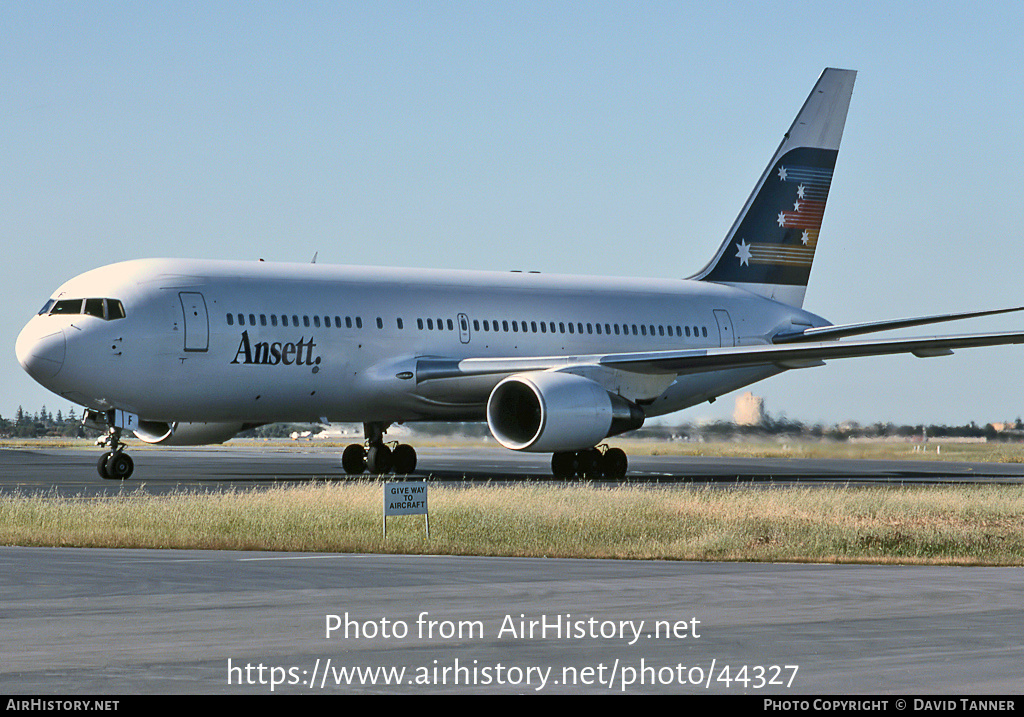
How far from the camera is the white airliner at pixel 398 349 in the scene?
→ 94.6 ft

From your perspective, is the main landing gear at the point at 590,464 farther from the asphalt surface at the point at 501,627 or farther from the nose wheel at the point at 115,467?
the asphalt surface at the point at 501,627

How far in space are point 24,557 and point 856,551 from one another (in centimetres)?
848

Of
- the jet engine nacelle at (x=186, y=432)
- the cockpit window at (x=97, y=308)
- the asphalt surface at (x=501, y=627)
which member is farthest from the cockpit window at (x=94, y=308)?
the asphalt surface at (x=501, y=627)

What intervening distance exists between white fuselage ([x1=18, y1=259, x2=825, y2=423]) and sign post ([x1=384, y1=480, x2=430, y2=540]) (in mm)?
12295

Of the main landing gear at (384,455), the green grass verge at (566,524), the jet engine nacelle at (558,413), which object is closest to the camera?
the green grass verge at (566,524)

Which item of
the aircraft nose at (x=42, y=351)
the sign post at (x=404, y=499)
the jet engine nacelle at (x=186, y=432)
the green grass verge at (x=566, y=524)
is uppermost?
the aircraft nose at (x=42, y=351)

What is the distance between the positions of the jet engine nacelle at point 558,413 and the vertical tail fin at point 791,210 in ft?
33.4

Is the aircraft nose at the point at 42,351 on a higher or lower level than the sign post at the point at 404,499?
higher

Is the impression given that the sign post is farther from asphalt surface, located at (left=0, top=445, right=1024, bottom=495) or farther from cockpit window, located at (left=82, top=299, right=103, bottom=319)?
cockpit window, located at (left=82, top=299, right=103, bottom=319)

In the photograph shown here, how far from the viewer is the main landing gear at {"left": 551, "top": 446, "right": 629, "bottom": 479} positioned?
3234 centimetres

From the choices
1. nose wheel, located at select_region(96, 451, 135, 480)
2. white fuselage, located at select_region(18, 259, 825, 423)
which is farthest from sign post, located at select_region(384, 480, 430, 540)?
nose wheel, located at select_region(96, 451, 135, 480)

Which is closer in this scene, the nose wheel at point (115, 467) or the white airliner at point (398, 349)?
the white airliner at point (398, 349)

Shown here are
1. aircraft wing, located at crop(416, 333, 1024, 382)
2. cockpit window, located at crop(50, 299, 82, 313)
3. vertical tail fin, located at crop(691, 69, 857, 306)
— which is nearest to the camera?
cockpit window, located at crop(50, 299, 82, 313)

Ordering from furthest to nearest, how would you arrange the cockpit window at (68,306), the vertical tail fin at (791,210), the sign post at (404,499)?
the vertical tail fin at (791,210), the cockpit window at (68,306), the sign post at (404,499)
